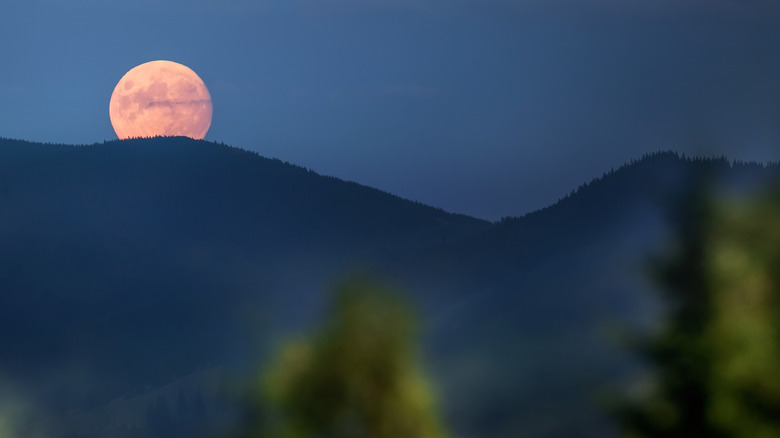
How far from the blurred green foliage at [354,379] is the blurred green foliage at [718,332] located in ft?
17.6

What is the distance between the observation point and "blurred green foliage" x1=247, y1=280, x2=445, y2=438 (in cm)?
2480

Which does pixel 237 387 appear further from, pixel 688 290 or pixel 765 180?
pixel 765 180

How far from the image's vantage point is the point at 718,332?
26062 millimetres

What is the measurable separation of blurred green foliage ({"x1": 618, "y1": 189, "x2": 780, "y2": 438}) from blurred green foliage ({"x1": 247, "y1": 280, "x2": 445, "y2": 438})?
17.6 ft

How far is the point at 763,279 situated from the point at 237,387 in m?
11.9

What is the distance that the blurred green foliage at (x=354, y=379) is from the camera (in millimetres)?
24797

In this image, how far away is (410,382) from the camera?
987 inches

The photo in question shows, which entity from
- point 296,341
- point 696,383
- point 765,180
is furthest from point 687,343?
point 296,341

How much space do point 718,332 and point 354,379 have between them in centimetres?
810

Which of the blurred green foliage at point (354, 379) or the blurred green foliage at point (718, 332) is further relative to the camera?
the blurred green foliage at point (718, 332)

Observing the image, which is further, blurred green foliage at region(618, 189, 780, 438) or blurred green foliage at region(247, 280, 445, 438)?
blurred green foliage at region(618, 189, 780, 438)

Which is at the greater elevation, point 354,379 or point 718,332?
point 718,332

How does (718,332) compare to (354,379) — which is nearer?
(354,379)

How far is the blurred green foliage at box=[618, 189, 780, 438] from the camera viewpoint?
25.6 m
